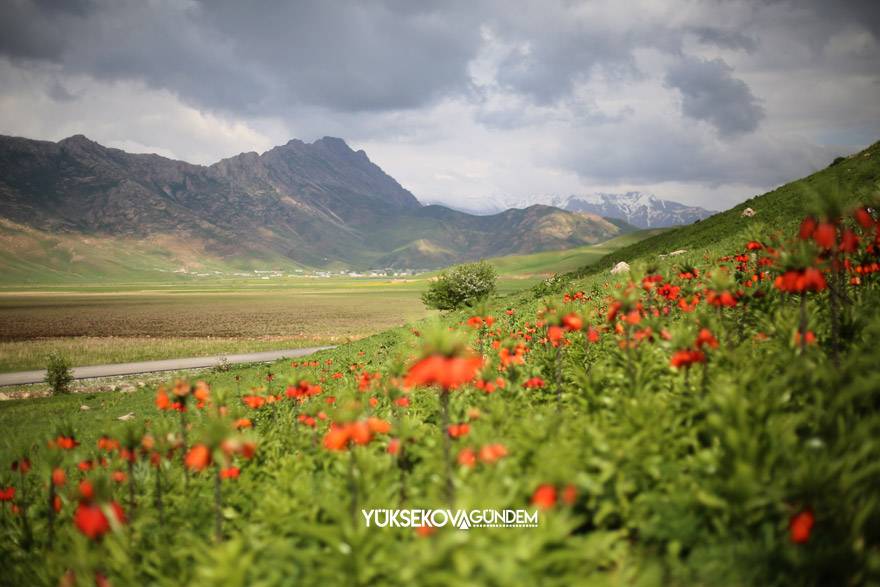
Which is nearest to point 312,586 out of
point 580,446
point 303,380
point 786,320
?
point 580,446

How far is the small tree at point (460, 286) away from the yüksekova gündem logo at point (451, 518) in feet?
128

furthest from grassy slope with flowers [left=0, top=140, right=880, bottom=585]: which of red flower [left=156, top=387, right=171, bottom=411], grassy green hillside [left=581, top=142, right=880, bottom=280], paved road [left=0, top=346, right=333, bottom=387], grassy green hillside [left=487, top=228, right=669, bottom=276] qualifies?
grassy green hillside [left=487, top=228, right=669, bottom=276]

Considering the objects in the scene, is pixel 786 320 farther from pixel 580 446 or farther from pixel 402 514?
pixel 402 514

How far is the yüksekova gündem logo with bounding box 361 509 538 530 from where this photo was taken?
3.26 metres

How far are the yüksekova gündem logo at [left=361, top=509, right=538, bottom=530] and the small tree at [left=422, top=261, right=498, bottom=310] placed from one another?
39.0 m

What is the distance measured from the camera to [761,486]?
312cm

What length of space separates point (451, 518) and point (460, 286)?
41.1 metres

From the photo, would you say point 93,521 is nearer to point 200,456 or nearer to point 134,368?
point 200,456

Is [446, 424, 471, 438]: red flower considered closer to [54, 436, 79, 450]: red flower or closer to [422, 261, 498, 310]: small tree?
[54, 436, 79, 450]: red flower

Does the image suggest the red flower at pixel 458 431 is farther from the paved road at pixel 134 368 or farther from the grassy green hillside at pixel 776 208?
the paved road at pixel 134 368

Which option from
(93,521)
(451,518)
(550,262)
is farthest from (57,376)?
(550,262)

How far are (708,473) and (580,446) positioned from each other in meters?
1.05

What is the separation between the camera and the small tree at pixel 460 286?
145 feet

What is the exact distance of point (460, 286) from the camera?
146 feet
